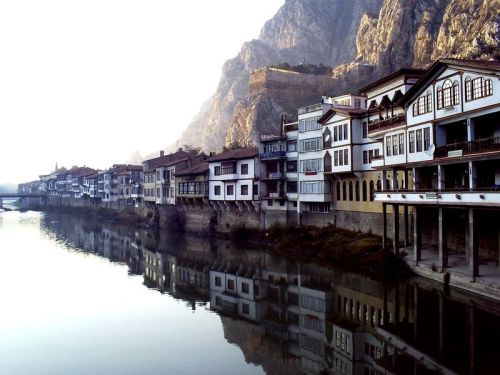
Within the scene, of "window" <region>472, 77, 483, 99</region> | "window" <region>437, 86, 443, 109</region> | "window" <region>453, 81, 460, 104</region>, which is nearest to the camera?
"window" <region>472, 77, 483, 99</region>

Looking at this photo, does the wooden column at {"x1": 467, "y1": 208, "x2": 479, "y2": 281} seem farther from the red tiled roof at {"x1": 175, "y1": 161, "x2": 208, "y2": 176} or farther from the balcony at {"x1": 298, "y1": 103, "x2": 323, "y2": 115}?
the red tiled roof at {"x1": 175, "y1": 161, "x2": 208, "y2": 176}

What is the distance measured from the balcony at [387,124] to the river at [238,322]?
13058mm

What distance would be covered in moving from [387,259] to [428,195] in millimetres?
7390

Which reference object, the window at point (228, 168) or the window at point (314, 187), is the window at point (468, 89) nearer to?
the window at point (314, 187)

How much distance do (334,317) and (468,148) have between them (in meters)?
14.0

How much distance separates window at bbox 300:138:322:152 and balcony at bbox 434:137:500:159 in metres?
24.2

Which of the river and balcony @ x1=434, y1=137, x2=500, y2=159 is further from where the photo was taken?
balcony @ x1=434, y1=137, x2=500, y2=159

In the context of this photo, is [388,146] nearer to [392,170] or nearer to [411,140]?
[392,170]

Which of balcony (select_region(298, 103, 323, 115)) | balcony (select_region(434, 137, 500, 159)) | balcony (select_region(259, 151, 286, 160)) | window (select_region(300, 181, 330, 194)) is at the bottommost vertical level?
window (select_region(300, 181, 330, 194))

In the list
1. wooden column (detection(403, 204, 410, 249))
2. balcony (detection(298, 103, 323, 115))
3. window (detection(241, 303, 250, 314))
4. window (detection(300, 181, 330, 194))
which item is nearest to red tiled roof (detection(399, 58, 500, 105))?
wooden column (detection(403, 204, 410, 249))

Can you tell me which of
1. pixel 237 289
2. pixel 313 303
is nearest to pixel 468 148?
pixel 313 303

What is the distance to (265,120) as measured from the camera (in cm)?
13388

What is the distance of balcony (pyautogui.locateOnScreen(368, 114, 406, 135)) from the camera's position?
3933cm

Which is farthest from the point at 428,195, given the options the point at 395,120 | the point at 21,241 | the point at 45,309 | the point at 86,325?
the point at 21,241
